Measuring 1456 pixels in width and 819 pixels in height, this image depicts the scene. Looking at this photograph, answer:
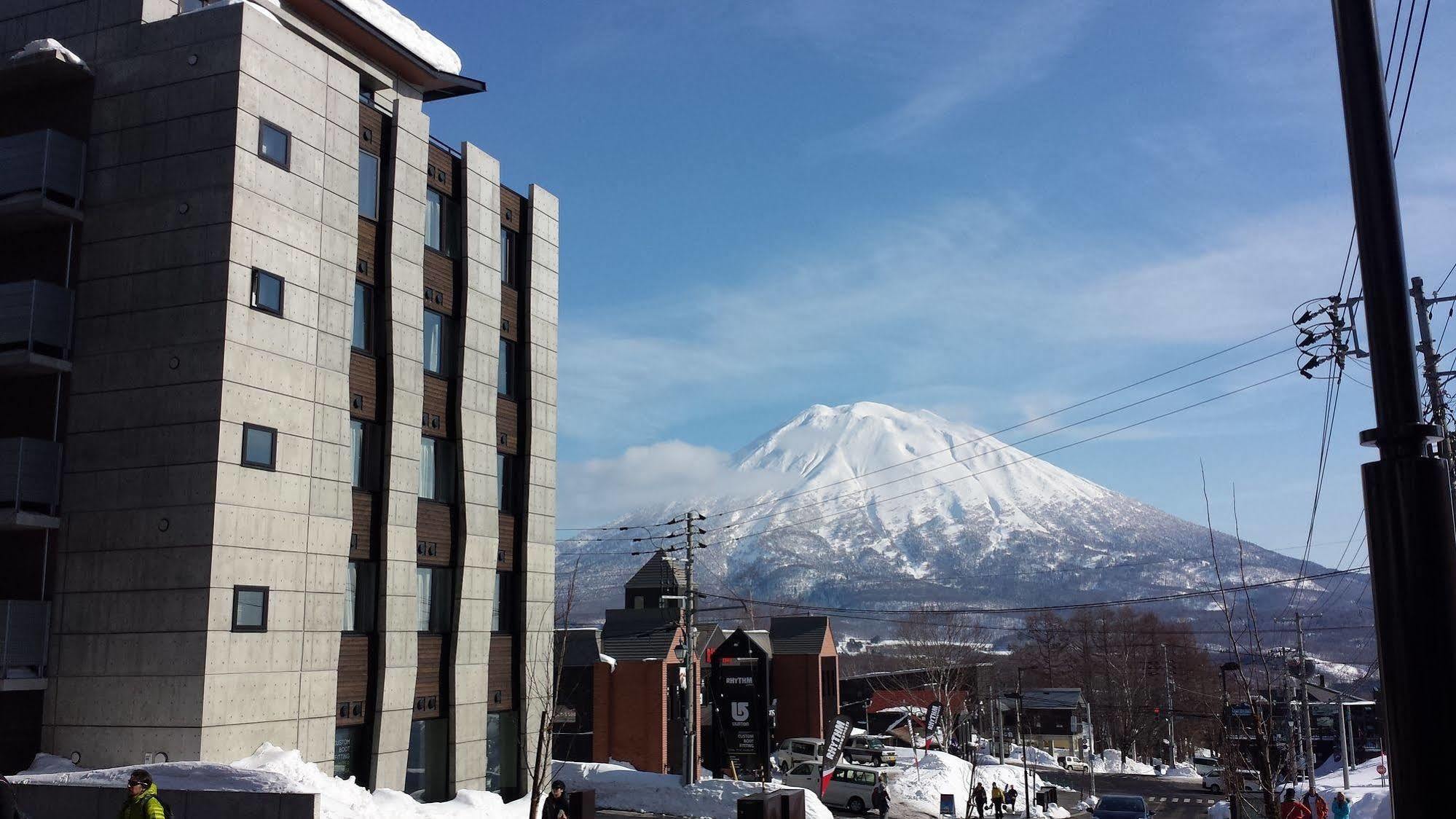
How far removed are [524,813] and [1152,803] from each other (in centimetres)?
4602

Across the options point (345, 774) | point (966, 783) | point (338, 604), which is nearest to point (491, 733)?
point (345, 774)

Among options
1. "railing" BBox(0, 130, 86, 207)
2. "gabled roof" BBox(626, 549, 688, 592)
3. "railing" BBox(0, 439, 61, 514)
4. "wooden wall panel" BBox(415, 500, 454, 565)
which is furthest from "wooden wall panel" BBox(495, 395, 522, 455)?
Answer: "gabled roof" BBox(626, 549, 688, 592)

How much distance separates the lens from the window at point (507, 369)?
32.0 m

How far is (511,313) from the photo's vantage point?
32406 mm

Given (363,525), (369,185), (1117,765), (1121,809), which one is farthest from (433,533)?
(1117,765)

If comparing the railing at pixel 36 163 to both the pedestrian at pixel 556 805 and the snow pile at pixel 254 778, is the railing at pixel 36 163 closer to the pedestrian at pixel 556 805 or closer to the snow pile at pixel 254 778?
the snow pile at pixel 254 778

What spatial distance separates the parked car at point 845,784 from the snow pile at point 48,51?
38.0 metres

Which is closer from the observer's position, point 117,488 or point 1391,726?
point 1391,726

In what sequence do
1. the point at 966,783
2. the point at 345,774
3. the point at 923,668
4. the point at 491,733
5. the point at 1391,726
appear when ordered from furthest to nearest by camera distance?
the point at 923,668 < the point at 966,783 < the point at 491,733 < the point at 345,774 < the point at 1391,726

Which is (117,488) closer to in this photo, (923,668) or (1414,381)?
(1414,381)

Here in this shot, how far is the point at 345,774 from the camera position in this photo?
25266 mm

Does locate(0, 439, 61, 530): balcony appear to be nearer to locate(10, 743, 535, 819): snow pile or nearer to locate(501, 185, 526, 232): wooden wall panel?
locate(10, 743, 535, 819): snow pile

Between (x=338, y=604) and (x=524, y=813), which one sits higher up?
(x=338, y=604)

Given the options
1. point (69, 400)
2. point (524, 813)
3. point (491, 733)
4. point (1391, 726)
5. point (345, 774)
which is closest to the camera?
point (1391, 726)
